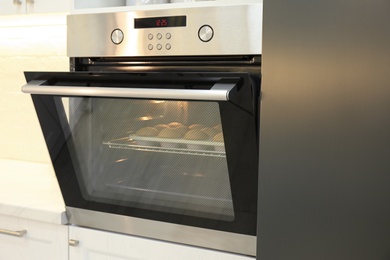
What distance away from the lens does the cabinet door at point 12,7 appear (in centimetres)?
165

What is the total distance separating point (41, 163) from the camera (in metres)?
2.02

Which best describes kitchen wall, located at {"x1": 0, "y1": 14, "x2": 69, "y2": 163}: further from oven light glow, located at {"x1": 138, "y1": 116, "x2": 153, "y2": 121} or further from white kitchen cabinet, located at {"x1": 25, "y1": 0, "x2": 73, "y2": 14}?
oven light glow, located at {"x1": 138, "y1": 116, "x2": 153, "y2": 121}

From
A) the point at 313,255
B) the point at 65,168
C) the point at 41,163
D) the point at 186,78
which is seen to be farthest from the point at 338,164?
the point at 41,163

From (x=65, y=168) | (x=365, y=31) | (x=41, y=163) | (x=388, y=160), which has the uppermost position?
(x=365, y=31)

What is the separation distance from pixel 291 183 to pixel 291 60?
0.27 meters

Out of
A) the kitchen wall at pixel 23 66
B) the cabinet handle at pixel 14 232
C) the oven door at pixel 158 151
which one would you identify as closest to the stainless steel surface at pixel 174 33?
the oven door at pixel 158 151

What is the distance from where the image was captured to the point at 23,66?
79.0 inches

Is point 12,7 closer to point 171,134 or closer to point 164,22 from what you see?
point 164,22

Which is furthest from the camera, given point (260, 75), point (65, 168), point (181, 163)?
point (65, 168)

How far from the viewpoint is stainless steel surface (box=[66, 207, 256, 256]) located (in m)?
1.11

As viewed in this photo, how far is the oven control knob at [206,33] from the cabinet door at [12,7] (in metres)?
0.84

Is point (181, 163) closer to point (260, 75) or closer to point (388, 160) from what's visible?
point (260, 75)

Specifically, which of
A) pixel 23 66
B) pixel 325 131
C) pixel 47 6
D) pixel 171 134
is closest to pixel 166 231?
pixel 171 134

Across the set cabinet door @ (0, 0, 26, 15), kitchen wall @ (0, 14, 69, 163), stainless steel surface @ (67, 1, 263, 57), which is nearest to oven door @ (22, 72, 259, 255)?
stainless steel surface @ (67, 1, 263, 57)
